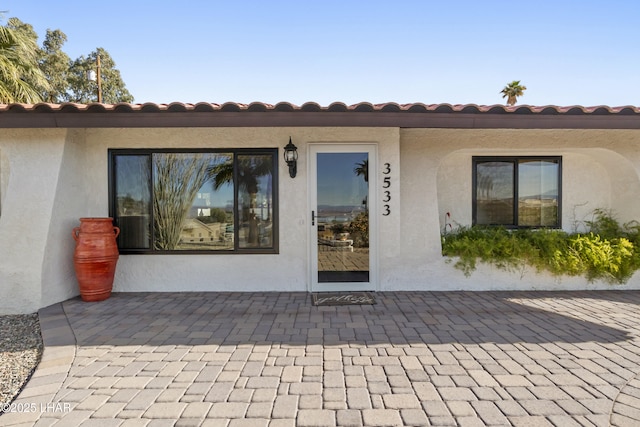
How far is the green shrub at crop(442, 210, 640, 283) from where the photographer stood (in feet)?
18.3

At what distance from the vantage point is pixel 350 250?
5824 millimetres

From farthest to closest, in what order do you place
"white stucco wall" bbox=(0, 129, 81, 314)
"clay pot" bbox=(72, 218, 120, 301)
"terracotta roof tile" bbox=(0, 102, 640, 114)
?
1. "clay pot" bbox=(72, 218, 120, 301)
2. "white stucco wall" bbox=(0, 129, 81, 314)
3. "terracotta roof tile" bbox=(0, 102, 640, 114)

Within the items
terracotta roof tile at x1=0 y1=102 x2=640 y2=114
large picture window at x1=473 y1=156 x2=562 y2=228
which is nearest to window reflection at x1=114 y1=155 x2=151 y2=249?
terracotta roof tile at x1=0 y1=102 x2=640 y2=114

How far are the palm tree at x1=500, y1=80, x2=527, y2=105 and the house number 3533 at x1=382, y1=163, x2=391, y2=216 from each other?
1780 centimetres

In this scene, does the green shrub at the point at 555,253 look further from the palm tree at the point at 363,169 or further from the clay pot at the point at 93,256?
the clay pot at the point at 93,256

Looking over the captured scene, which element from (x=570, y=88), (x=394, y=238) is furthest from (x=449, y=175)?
(x=570, y=88)

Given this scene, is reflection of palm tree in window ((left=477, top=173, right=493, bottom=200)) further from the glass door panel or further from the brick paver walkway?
the glass door panel

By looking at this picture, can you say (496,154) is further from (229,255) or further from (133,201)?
(133,201)

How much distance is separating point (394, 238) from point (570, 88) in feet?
28.1

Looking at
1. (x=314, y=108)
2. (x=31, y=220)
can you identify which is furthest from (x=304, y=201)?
(x=31, y=220)

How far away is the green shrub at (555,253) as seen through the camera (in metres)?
5.59

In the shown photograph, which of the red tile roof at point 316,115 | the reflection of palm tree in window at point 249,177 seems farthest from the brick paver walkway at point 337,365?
the red tile roof at point 316,115

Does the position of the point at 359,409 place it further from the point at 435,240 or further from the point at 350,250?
the point at 435,240

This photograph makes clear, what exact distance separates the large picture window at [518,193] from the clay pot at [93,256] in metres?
6.54
